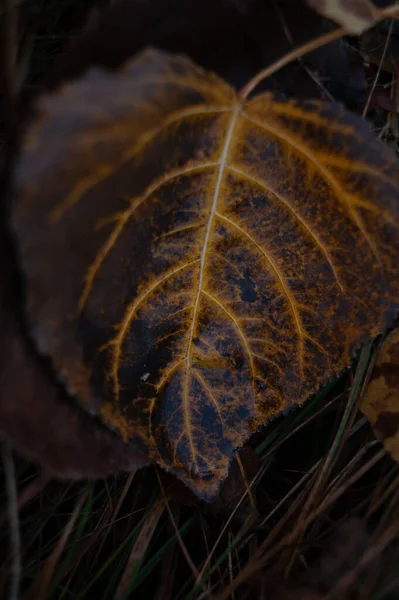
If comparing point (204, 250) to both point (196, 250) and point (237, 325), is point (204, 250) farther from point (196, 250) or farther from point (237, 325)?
point (237, 325)

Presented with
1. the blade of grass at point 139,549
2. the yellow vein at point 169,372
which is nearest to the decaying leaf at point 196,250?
the yellow vein at point 169,372

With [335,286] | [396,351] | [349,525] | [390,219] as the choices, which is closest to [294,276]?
[335,286]

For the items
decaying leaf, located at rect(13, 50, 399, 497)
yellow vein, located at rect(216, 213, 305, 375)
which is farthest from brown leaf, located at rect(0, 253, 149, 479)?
yellow vein, located at rect(216, 213, 305, 375)

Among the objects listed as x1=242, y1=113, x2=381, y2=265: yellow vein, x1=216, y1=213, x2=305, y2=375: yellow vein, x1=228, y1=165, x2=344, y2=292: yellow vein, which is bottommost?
x1=216, y1=213, x2=305, y2=375: yellow vein

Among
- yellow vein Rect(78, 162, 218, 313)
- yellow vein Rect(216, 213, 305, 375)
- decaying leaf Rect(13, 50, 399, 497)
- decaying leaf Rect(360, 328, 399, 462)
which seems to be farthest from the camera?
decaying leaf Rect(360, 328, 399, 462)

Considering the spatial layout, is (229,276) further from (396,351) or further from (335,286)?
(396,351)

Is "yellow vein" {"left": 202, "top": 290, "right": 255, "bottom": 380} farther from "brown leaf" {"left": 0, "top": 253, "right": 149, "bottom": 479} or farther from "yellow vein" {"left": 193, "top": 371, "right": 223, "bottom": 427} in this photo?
"brown leaf" {"left": 0, "top": 253, "right": 149, "bottom": 479}

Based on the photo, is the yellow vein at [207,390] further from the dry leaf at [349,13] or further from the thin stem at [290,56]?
the dry leaf at [349,13]
